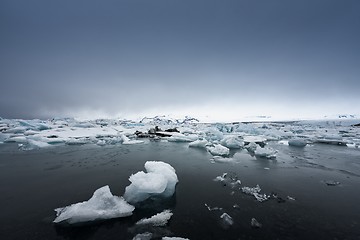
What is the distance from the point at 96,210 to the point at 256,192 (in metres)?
3.56

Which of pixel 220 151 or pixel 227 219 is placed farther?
pixel 220 151

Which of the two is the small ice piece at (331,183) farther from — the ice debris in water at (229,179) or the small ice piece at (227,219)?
the small ice piece at (227,219)

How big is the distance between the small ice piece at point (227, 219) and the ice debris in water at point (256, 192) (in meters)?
1.15

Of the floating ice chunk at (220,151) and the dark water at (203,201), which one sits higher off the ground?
the floating ice chunk at (220,151)

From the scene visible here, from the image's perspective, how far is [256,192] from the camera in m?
4.48

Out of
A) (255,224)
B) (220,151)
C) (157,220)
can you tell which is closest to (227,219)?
(255,224)

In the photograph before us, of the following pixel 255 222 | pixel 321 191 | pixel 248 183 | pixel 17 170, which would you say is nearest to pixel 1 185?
pixel 17 170

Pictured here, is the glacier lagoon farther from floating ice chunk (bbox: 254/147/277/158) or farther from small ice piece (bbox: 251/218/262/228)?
floating ice chunk (bbox: 254/147/277/158)

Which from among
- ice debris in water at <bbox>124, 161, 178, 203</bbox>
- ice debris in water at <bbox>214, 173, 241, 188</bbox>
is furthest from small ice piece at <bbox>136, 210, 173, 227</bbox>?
ice debris in water at <bbox>214, 173, 241, 188</bbox>

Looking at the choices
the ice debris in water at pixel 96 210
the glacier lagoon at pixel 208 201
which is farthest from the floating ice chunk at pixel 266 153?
the ice debris in water at pixel 96 210

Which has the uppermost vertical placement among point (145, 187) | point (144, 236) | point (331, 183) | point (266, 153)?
point (145, 187)

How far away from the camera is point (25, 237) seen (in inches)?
108

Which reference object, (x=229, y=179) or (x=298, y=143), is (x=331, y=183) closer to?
(x=229, y=179)

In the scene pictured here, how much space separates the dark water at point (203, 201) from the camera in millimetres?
2898
